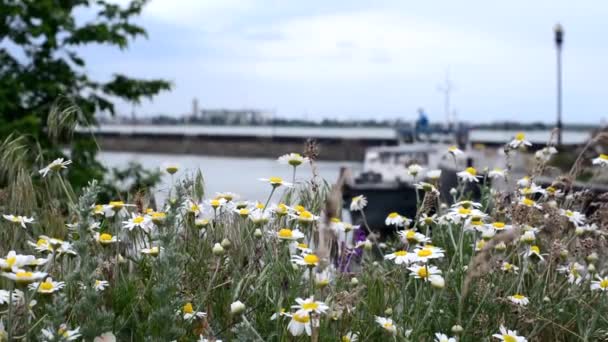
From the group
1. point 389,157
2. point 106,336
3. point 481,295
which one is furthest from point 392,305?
point 389,157

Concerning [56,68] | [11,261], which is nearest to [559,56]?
[56,68]

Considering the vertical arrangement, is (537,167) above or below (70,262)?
above

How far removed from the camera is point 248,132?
81.0 meters

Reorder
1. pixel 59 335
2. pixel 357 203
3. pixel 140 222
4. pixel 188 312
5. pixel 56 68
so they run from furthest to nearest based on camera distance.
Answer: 1. pixel 56 68
2. pixel 357 203
3. pixel 140 222
4. pixel 188 312
5. pixel 59 335

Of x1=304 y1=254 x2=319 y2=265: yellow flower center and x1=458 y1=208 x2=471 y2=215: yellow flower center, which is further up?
x1=458 y1=208 x2=471 y2=215: yellow flower center

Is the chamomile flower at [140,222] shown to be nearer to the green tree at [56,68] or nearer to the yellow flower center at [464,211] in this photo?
the yellow flower center at [464,211]

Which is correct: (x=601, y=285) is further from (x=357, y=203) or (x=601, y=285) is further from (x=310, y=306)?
(x=310, y=306)

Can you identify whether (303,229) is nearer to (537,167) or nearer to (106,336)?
(106,336)

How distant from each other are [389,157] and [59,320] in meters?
27.0

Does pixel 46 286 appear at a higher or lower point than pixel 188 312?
higher

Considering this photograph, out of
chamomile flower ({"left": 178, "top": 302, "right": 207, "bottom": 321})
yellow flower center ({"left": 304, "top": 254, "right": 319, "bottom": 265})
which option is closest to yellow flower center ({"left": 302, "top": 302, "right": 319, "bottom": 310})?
yellow flower center ({"left": 304, "top": 254, "right": 319, "bottom": 265})

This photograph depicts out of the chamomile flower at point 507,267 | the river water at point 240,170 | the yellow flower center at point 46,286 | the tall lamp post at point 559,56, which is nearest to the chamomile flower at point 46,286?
the yellow flower center at point 46,286

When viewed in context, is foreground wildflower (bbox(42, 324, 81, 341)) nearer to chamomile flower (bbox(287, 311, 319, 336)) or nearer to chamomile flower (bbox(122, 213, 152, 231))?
chamomile flower (bbox(287, 311, 319, 336))

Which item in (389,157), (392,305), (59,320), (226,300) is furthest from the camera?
(389,157)
